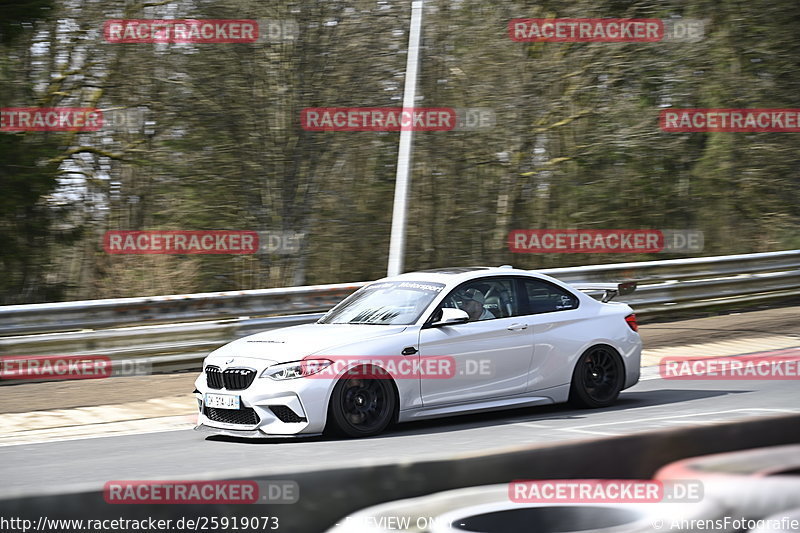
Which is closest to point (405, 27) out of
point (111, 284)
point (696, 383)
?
point (111, 284)

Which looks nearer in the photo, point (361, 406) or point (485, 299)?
point (361, 406)

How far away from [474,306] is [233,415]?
2459 mm

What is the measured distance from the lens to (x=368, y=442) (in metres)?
8.62

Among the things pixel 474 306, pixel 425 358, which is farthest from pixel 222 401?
pixel 474 306

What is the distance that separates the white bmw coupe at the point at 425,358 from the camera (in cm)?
876

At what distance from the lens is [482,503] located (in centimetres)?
328
